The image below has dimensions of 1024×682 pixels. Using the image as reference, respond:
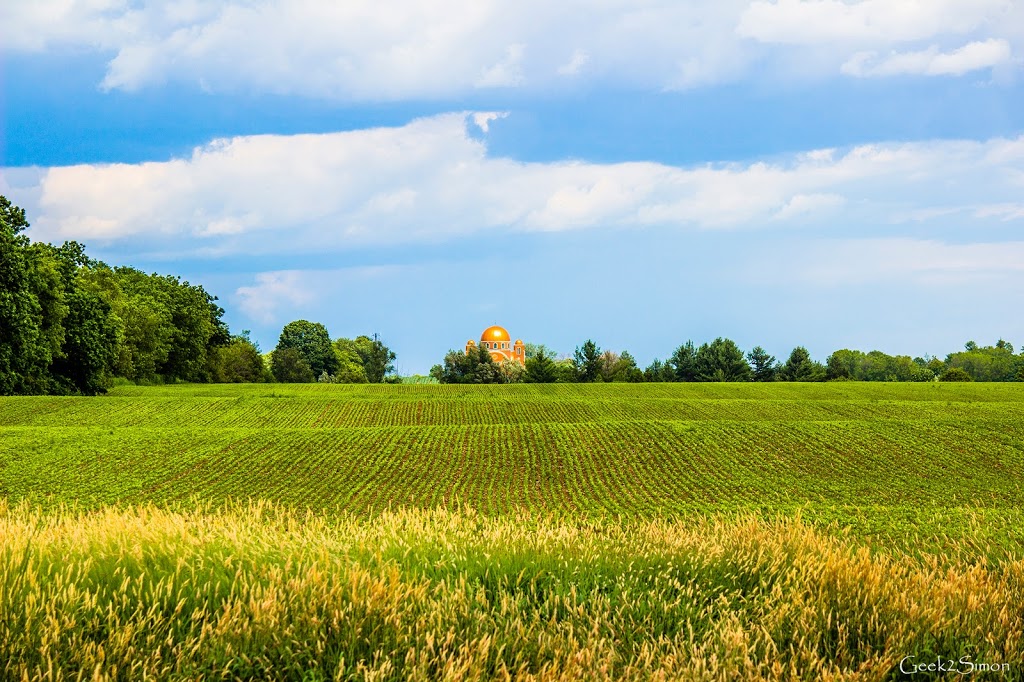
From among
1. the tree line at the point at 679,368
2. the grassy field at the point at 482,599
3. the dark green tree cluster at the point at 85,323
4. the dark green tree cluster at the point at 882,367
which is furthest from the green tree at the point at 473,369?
the grassy field at the point at 482,599

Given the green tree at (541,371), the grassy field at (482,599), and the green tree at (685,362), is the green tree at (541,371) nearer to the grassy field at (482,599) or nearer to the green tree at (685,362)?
the green tree at (685,362)

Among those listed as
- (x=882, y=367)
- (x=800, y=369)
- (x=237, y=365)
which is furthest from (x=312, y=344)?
(x=882, y=367)

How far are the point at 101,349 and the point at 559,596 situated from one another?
69.5 m

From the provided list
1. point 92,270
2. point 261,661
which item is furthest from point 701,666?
point 92,270

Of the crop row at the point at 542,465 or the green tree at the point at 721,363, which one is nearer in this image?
the crop row at the point at 542,465

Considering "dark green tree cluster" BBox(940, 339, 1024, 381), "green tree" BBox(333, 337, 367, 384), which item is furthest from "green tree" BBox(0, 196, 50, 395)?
"dark green tree cluster" BBox(940, 339, 1024, 381)

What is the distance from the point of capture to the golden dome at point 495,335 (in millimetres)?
175250

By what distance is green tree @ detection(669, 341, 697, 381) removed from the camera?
104375mm

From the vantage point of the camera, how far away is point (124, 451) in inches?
1203

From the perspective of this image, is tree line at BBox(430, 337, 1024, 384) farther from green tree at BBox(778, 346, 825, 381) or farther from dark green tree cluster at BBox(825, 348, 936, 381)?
dark green tree cluster at BBox(825, 348, 936, 381)

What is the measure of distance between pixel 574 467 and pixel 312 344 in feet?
364

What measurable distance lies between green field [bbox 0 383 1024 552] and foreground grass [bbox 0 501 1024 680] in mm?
5070

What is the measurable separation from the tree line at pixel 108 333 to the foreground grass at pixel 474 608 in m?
54.4

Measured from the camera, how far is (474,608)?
255 inches
